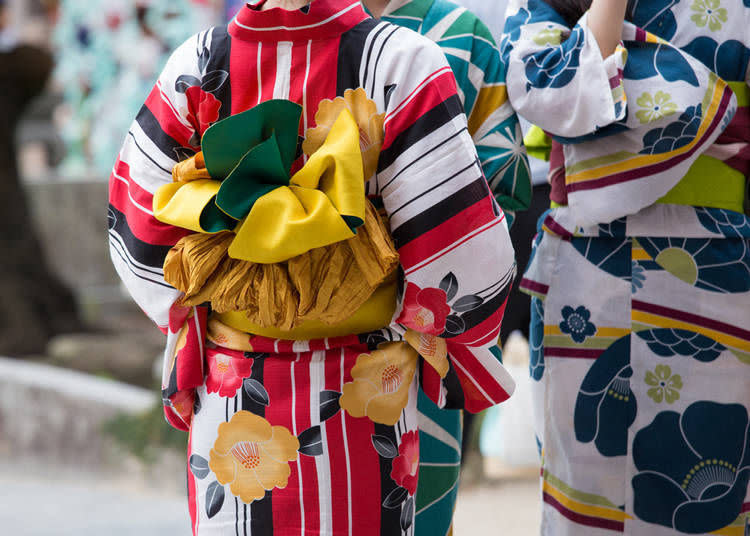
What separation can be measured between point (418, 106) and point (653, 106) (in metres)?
0.50

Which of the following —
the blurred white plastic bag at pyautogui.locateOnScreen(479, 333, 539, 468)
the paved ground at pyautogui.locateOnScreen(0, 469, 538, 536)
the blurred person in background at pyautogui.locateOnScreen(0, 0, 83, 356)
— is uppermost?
the blurred person in background at pyautogui.locateOnScreen(0, 0, 83, 356)

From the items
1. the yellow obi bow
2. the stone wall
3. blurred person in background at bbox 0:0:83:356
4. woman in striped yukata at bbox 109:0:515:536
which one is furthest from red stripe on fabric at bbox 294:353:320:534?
the stone wall

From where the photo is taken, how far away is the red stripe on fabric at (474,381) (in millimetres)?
1264

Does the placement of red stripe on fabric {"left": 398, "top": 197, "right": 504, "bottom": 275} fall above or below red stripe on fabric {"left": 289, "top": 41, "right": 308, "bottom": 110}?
below

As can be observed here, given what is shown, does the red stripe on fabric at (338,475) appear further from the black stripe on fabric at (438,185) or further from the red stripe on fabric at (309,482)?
the black stripe on fabric at (438,185)

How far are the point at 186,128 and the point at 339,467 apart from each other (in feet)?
1.71

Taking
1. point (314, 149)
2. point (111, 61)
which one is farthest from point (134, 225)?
point (111, 61)

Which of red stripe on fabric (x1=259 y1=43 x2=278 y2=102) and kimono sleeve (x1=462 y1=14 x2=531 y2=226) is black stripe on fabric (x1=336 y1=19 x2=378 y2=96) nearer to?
red stripe on fabric (x1=259 y1=43 x2=278 y2=102)

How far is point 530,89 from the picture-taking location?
4.76 feet

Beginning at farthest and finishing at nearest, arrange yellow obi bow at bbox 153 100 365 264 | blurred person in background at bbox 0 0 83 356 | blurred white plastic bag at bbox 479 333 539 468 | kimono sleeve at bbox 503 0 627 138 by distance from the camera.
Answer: blurred person in background at bbox 0 0 83 356, blurred white plastic bag at bbox 479 333 539 468, kimono sleeve at bbox 503 0 627 138, yellow obi bow at bbox 153 100 365 264

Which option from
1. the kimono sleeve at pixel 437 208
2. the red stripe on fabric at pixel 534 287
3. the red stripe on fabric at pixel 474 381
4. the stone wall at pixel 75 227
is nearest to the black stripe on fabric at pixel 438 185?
the kimono sleeve at pixel 437 208

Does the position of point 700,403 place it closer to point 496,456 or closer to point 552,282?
point 552,282

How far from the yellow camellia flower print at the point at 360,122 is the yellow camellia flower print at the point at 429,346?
0.78 feet

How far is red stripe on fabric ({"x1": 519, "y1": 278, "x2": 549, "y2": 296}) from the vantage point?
1.62 meters
